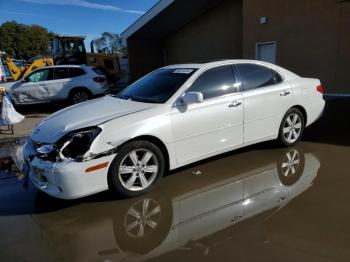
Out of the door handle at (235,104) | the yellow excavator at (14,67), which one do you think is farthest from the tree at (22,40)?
the door handle at (235,104)

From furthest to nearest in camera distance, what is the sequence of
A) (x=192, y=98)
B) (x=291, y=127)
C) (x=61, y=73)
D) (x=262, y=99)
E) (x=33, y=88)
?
(x=61, y=73) → (x=33, y=88) → (x=291, y=127) → (x=262, y=99) → (x=192, y=98)

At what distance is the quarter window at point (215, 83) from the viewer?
179 inches

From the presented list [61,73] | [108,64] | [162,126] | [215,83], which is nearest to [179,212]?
[162,126]

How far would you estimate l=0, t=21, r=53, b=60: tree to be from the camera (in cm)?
6541

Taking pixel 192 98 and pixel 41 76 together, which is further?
pixel 41 76

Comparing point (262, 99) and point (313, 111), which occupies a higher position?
point (262, 99)

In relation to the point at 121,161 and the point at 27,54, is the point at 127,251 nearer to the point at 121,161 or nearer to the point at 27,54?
the point at 121,161

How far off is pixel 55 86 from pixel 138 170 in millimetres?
9279

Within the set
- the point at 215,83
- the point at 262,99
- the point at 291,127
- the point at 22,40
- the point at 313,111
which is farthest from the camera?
the point at 22,40

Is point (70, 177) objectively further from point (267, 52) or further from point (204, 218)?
point (267, 52)

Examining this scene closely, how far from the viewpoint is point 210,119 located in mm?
4461

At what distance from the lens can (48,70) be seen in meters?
12.3

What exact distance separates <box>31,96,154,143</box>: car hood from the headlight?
83 mm

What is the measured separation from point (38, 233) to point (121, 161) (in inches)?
44.9
